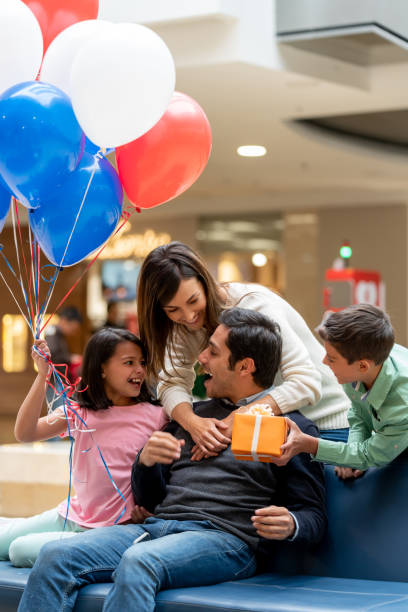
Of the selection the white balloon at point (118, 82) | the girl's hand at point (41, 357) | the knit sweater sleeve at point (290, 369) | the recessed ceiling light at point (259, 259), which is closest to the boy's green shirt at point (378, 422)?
the knit sweater sleeve at point (290, 369)

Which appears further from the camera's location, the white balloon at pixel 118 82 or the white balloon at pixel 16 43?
the white balloon at pixel 16 43

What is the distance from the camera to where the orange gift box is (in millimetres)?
2949

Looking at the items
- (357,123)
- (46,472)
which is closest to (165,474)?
(46,472)

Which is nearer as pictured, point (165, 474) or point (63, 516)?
point (165, 474)

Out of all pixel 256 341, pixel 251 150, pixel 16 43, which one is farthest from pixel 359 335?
pixel 251 150

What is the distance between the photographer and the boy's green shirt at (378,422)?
3000mm

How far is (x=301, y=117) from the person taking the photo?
952 cm

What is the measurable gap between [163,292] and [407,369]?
87 cm

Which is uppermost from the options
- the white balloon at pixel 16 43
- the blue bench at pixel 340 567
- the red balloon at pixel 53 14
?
the red balloon at pixel 53 14

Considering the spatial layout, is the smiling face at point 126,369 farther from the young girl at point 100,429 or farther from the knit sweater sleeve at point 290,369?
the knit sweater sleeve at point 290,369

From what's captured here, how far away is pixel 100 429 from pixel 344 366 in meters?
1.04

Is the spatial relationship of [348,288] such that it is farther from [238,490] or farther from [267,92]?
[238,490]

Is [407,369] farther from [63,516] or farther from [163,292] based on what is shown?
[63,516]

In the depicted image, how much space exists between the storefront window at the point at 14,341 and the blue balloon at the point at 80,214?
45.1ft
